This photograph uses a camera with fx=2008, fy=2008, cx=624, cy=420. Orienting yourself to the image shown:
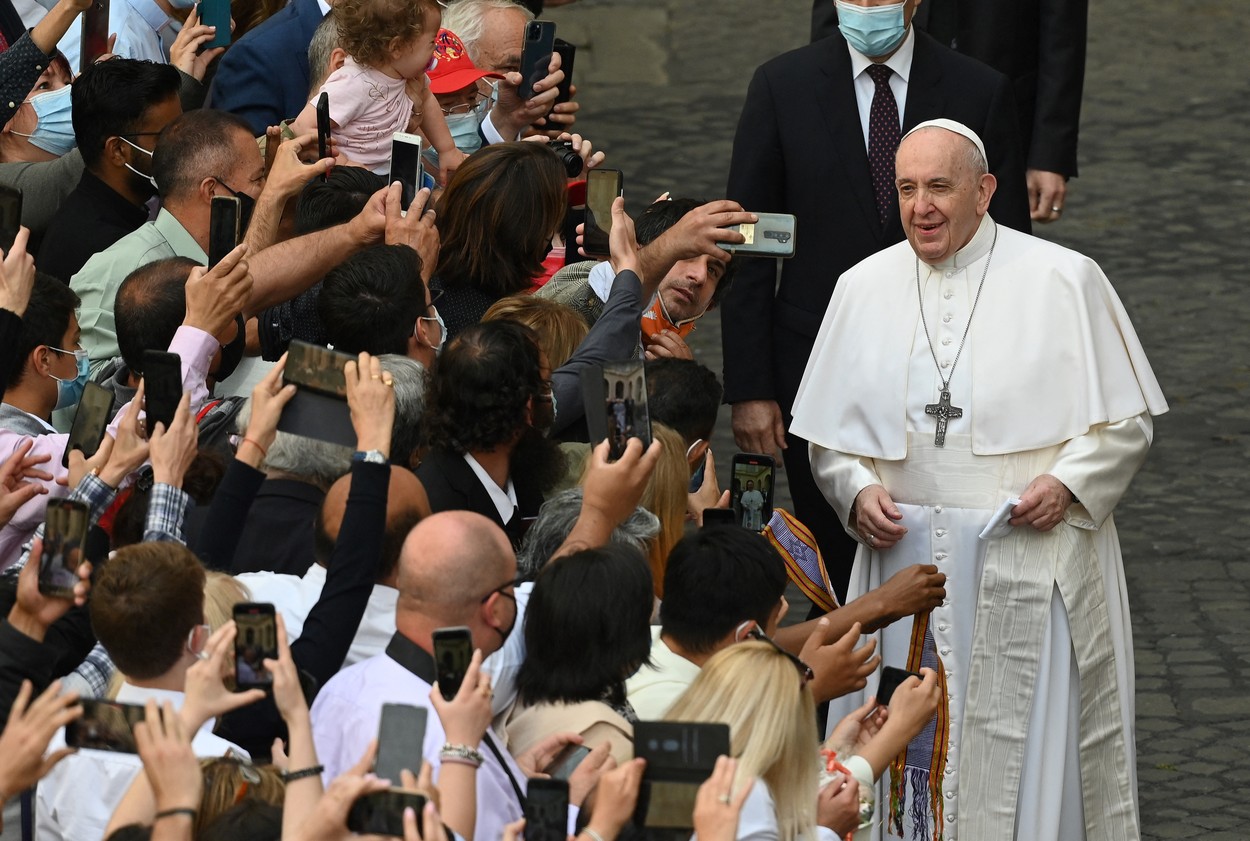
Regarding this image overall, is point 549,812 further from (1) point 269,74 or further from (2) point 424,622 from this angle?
(1) point 269,74

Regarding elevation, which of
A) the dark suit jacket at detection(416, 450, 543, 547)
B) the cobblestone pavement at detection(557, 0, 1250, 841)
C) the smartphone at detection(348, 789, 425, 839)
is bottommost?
the cobblestone pavement at detection(557, 0, 1250, 841)

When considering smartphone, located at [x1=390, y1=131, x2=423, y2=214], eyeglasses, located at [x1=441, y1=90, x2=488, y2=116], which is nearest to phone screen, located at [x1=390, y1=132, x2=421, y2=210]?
smartphone, located at [x1=390, y1=131, x2=423, y2=214]

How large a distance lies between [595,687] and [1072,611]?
1892 mm

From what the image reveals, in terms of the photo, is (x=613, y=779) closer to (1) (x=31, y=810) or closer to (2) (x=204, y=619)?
(2) (x=204, y=619)

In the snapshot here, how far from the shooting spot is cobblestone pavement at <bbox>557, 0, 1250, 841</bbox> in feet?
21.1

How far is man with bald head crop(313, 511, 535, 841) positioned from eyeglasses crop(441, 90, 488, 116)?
342cm

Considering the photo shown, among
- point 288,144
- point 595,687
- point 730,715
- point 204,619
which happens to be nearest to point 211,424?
point 288,144

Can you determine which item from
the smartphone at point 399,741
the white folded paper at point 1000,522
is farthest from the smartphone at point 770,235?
the smartphone at point 399,741

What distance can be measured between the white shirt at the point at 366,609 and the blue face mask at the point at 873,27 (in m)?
2.64

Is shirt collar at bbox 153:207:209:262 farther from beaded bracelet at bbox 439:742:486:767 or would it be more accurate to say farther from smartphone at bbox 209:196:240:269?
beaded bracelet at bbox 439:742:486:767

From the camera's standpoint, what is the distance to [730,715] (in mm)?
3268

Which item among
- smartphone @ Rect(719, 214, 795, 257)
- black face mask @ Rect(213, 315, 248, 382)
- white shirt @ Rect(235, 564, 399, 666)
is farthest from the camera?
smartphone @ Rect(719, 214, 795, 257)

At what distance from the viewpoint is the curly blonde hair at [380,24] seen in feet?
19.4

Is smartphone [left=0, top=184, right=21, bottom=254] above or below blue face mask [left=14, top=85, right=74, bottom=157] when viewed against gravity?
above
